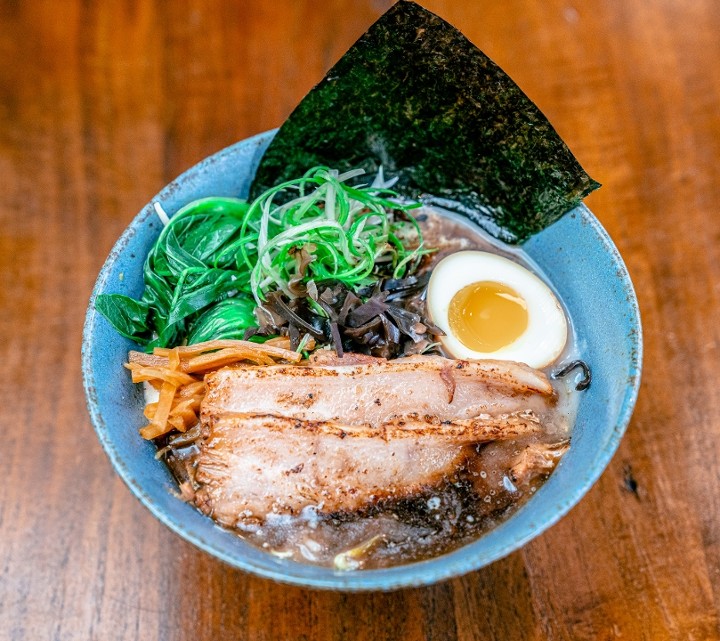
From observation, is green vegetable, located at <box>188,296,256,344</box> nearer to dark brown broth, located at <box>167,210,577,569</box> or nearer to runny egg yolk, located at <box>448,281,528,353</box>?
dark brown broth, located at <box>167,210,577,569</box>

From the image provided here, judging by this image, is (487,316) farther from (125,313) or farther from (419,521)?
(125,313)

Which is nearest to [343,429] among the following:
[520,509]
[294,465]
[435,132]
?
[294,465]

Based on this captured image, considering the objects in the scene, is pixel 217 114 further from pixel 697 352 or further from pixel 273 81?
pixel 697 352

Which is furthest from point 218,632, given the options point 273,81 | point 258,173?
point 273,81

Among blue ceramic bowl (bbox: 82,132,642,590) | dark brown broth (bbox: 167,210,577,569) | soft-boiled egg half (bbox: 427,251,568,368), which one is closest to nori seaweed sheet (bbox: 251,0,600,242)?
blue ceramic bowl (bbox: 82,132,642,590)

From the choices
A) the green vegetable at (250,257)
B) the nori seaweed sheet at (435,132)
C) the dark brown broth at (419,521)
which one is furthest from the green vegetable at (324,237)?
the dark brown broth at (419,521)

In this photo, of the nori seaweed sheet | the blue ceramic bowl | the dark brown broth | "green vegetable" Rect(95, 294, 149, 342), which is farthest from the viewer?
the nori seaweed sheet
